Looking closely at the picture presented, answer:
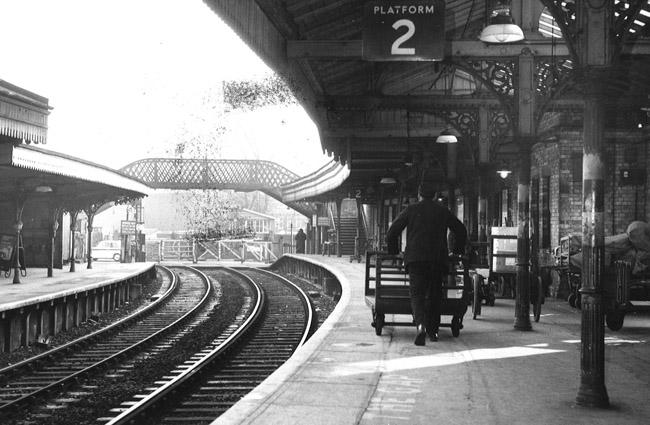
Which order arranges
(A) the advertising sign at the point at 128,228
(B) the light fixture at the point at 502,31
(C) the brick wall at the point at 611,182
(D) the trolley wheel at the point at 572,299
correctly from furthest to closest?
(A) the advertising sign at the point at 128,228
(C) the brick wall at the point at 611,182
(D) the trolley wheel at the point at 572,299
(B) the light fixture at the point at 502,31

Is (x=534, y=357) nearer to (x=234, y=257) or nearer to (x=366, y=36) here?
(x=366, y=36)

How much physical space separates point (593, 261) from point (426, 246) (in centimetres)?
249

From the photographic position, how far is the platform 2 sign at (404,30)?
9.09 m

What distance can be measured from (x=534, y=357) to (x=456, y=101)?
7.37 meters

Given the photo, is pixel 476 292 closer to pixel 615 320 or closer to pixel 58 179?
pixel 615 320

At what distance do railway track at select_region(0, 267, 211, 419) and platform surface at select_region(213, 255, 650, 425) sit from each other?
2.81 m

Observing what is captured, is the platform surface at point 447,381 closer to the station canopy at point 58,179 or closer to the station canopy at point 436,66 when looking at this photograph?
the station canopy at point 436,66

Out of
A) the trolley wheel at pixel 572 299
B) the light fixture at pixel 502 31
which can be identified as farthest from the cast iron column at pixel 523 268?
the trolley wheel at pixel 572 299

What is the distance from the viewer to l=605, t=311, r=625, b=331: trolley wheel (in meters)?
10.0

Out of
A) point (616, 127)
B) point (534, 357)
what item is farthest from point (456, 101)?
point (534, 357)

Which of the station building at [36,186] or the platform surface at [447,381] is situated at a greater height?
the station building at [36,186]

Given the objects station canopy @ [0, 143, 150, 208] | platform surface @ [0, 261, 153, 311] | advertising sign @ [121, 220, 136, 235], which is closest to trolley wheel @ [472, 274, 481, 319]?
platform surface @ [0, 261, 153, 311]

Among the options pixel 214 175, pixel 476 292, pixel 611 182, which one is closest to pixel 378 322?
pixel 476 292

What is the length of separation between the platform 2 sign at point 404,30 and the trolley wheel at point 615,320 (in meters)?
3.74
